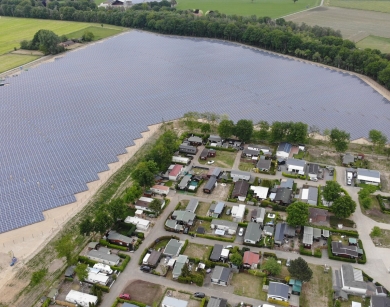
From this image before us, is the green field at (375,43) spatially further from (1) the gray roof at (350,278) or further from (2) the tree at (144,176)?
(2) the tree at (144,176)

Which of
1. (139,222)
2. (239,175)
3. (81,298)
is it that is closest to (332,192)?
(239,175)

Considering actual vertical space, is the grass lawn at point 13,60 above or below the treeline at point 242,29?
below

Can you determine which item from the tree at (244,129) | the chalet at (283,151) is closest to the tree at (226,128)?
the tree at (244,129)

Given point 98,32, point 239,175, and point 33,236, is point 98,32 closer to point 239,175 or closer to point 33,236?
point 239,175

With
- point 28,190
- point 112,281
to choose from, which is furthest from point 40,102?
point 112,281

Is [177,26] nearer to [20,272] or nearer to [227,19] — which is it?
Answer: [227,19]

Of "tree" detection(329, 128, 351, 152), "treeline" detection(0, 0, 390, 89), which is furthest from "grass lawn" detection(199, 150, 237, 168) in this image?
"treeline" detection(0, 0, 390, 89)
